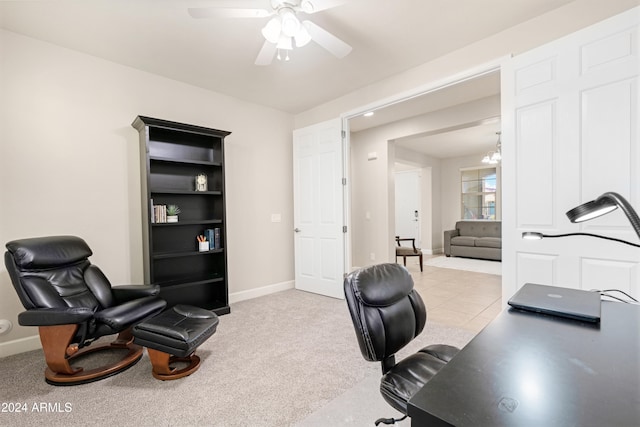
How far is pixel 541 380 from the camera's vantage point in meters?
0.71

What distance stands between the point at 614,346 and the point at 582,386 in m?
0.34

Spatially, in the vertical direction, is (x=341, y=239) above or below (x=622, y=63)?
below

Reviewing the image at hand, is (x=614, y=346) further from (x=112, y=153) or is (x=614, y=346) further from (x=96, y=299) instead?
(x=112, y=153)

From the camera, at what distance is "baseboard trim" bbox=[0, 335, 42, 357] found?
2.37 metres

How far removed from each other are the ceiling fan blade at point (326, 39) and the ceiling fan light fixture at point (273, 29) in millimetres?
190

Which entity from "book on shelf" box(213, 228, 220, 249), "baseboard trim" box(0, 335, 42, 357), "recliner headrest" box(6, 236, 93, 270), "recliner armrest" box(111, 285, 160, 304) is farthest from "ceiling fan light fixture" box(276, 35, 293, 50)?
"baseboard trim" box(0, 335, 42, 357)

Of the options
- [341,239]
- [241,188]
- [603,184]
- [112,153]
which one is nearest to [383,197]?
[341,239]

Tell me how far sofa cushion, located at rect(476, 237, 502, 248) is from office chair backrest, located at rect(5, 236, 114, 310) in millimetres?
6899

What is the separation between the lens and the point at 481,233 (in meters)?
6.96

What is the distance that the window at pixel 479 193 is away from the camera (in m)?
7.70

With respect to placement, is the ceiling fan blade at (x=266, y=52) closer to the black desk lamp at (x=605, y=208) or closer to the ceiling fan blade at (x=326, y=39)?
the ceiling fan blade at (x=326, y=39)

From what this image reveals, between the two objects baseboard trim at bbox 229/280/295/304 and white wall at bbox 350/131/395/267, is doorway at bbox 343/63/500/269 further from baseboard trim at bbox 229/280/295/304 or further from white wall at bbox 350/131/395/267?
baseboard trim at bbox 229/280/295/304

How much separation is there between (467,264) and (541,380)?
6123mm

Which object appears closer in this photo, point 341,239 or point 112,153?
point 112,153
